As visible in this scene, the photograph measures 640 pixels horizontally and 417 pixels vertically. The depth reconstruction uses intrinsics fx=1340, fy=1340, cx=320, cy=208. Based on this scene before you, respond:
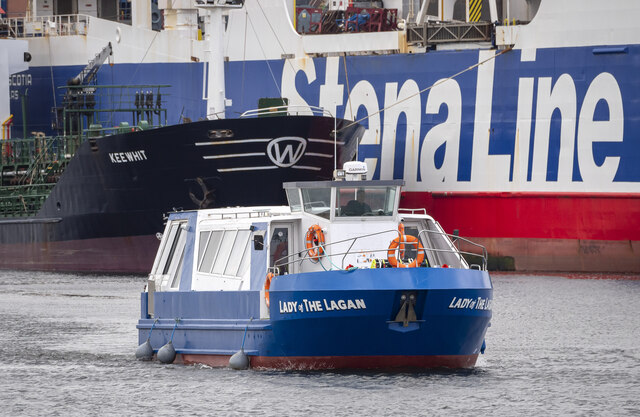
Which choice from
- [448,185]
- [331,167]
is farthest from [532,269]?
[331,167]

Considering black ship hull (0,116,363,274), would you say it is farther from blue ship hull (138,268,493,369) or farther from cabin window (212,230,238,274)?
blue ship hull (138,268,493,369)

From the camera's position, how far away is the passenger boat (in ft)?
64.3

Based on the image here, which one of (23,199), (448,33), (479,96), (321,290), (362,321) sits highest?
(448,33)

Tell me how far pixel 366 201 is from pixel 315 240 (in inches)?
45.4

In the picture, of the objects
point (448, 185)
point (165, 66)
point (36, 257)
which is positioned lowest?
point (36, 257)

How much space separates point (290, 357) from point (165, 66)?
3227cm

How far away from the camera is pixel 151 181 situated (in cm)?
4238

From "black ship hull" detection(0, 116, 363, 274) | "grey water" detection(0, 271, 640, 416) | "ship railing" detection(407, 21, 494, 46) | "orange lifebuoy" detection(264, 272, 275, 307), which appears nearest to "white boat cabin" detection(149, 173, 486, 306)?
"orange lifebuoy" detection(264, 272, 275, 307)

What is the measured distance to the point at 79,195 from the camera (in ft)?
149

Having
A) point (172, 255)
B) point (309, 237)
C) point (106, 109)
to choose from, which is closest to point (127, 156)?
point (106, 109)

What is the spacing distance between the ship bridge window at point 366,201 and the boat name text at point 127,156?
21364 millimetres

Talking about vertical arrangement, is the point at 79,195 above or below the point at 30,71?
below

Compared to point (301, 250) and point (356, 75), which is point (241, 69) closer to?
point (356, 75)

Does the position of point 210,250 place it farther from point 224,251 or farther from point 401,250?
point 401,250
